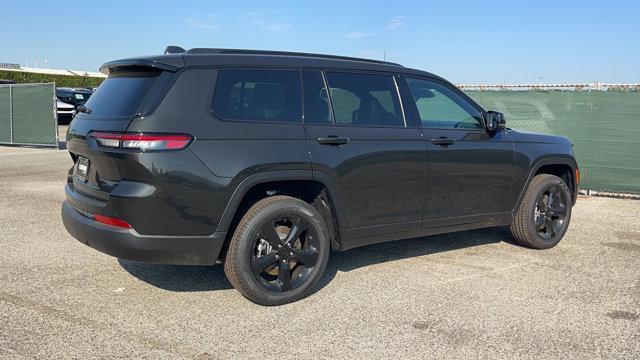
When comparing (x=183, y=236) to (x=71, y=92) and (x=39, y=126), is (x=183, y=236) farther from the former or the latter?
(x=71, y=92)

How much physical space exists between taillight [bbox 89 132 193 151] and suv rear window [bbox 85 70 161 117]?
190 millimetres

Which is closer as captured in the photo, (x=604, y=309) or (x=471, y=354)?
(x=471, y=354)

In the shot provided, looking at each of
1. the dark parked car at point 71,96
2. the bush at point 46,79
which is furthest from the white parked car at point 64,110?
the bush at point 46,79

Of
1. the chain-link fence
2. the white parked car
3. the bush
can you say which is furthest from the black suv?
the bush

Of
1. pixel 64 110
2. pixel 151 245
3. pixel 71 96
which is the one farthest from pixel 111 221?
pixel 71 96

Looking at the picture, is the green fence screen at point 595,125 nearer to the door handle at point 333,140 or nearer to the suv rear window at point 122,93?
the door handle at point 333,140

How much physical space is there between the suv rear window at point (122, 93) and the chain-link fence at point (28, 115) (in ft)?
38.0

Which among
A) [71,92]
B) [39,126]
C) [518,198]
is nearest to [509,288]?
[518,198]

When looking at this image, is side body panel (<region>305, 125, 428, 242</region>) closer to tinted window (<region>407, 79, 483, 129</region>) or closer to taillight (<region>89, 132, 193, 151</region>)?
tinted window (<region>407, 79, 483, 129</region>)

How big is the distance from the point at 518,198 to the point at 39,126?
45.1ft

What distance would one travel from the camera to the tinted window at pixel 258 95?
3.86m

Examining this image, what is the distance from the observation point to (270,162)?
389 centimetres

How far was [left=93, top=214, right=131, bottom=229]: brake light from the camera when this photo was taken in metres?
3.62

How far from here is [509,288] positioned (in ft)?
14.9
